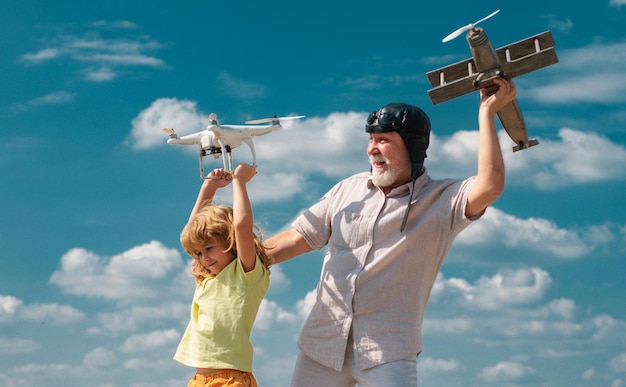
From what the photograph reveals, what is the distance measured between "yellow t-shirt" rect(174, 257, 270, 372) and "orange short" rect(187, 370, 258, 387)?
42 millimetres

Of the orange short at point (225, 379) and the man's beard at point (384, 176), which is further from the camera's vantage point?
the man's beard at point (384, 176)

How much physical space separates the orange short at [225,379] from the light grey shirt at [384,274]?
1.86ft

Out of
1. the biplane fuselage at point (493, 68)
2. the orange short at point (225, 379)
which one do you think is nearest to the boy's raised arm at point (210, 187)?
the orange short at point (225, 379)

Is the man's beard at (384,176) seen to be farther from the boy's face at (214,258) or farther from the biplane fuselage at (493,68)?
the boy's face at (214,258)

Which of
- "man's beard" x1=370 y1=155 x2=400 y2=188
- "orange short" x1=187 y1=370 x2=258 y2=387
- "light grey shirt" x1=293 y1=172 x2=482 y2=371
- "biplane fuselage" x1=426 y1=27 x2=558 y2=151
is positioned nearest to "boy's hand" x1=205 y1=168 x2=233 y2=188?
"light grey shirt" x1=293 y1=172 x2=482 y2=371

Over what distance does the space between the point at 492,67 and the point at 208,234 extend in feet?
7.24

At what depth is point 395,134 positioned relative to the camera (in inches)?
177

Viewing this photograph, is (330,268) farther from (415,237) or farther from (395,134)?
(395,134)

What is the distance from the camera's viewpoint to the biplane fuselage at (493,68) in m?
4.61

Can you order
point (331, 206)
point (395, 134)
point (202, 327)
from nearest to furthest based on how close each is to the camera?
point (202, 327) → point (395, 134) → point (331, 206)

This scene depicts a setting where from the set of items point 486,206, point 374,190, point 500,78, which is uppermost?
point 500,78

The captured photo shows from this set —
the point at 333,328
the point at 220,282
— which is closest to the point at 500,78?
the point at 333,328

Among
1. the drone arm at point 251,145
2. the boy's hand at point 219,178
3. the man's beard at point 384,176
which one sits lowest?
the man's beard at point 384,176

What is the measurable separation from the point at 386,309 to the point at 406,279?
0.23 m
